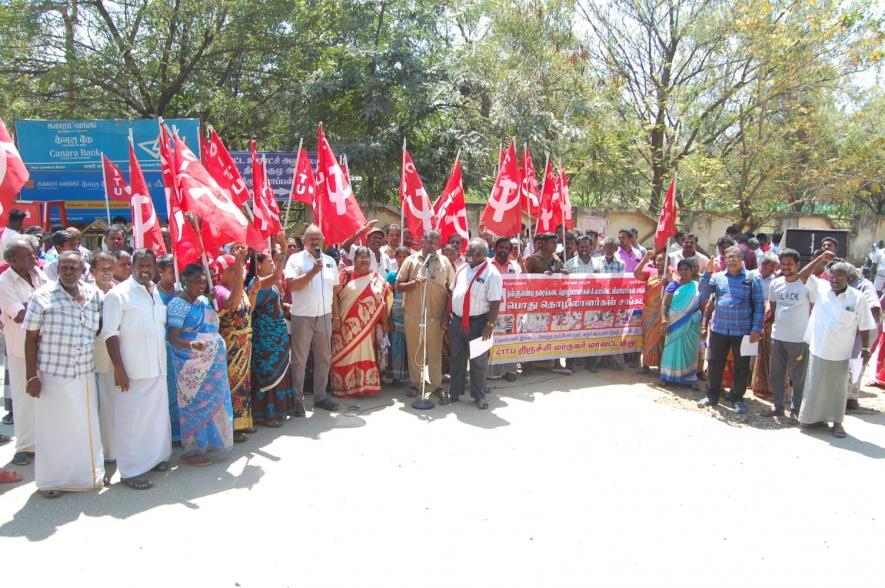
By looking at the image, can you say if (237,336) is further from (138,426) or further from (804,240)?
(804,240)

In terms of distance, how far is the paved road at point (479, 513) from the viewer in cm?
350

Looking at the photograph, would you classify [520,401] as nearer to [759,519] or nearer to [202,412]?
[759,519]

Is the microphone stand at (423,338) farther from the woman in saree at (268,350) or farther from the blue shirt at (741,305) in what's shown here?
the blue shirt at (741,305)

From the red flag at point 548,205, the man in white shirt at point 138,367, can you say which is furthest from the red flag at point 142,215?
the red flag at point 548,205

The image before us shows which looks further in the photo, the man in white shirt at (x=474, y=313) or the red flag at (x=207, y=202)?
the man in white shirt at (x=474, y=313)

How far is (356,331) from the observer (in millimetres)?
6672

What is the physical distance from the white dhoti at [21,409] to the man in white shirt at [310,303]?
2181 mm

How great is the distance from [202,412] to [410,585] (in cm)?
238

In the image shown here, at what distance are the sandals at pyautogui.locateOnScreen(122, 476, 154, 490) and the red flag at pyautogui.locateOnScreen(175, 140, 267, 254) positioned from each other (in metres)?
1.82

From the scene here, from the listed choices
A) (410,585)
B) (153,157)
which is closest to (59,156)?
(153,157)

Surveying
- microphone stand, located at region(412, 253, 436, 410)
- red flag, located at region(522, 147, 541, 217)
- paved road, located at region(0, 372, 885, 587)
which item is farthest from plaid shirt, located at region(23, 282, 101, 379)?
red flag, located at region(522, 147, 541, 217)

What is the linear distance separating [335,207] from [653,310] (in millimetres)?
4422

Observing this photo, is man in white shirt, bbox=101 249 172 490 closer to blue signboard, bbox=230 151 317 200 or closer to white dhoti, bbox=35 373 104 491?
white dhoti, bbox=35 373 104 491

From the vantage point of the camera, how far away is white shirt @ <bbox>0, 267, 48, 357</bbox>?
15.5ft
